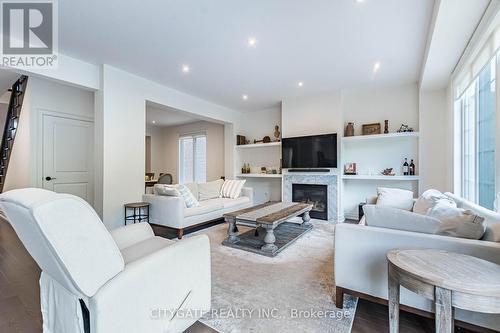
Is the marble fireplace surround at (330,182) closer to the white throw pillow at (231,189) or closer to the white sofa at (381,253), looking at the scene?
the white throw pillow at (231,189)

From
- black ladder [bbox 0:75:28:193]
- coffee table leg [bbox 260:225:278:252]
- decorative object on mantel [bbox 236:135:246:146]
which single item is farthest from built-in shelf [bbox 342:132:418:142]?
black ladder [bbox 0:75:28:193]

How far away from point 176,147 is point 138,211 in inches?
176

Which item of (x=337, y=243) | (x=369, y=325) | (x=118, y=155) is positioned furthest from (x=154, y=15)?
(x=369, y=325)

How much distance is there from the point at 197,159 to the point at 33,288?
5802mm

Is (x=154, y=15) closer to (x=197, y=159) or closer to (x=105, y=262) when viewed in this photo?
(x=105, y=262)

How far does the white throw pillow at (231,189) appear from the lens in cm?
520

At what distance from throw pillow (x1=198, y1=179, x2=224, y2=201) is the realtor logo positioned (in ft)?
10.1

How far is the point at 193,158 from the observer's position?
7902 mm

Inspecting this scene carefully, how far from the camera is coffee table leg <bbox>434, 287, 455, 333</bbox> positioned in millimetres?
1077

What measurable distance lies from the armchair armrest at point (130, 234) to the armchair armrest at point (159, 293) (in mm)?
677

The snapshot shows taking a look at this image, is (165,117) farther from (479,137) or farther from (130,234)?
(479,137)

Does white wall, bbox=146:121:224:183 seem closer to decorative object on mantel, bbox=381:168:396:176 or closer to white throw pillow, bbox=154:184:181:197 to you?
white throw pillow, bbox=154:184:181:197

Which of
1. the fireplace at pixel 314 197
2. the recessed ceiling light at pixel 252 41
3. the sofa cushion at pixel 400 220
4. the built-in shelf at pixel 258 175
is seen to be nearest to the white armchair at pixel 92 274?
the sofa cushion at pixel 400 220

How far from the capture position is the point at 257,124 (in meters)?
6.54
